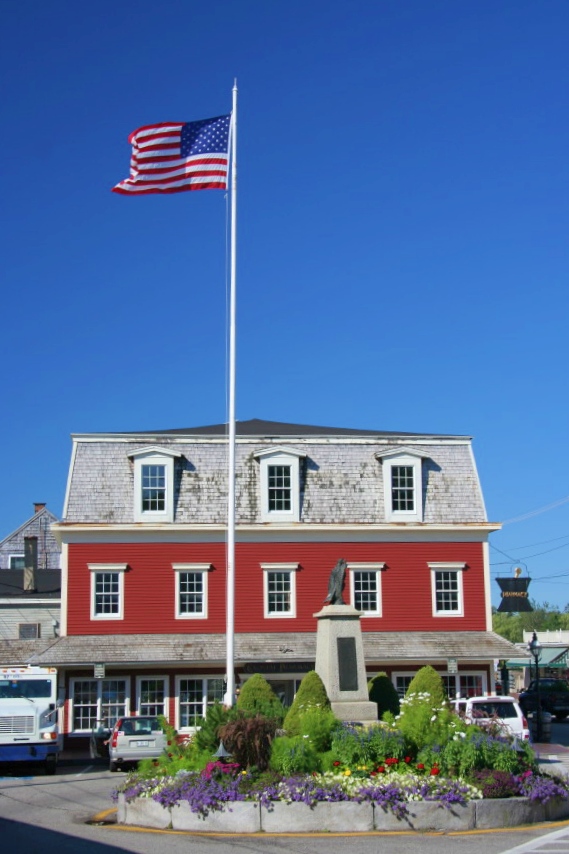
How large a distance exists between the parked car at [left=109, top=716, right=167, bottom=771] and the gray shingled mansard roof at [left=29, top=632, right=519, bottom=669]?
5635mm

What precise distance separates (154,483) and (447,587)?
10.4 meters

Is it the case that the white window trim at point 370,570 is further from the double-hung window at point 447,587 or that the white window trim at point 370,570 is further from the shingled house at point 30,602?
the shingled house at point 30,602

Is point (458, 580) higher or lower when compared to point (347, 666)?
higher

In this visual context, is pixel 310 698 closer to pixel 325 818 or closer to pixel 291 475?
pixel 325 818

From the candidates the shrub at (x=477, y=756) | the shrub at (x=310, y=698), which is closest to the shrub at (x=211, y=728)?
the shrub at (x=310, y=698)

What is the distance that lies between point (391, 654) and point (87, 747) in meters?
9.78

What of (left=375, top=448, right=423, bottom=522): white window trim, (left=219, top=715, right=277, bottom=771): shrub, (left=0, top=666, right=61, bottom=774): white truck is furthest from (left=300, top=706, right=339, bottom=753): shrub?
(left=375, top=448, right=423, bottom=522): white window trim

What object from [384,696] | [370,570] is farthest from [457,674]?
[384,696]

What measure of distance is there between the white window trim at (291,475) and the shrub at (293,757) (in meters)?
18.6

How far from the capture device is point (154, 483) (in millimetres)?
34719

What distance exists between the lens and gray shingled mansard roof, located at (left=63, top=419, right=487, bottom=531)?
34531 millimetres

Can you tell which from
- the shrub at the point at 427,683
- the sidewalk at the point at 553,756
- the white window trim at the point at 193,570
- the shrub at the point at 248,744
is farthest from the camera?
the white window trim at the point at 193,570

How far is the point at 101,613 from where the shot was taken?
3391 centimetres

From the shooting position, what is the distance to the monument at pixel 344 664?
70.0ft
